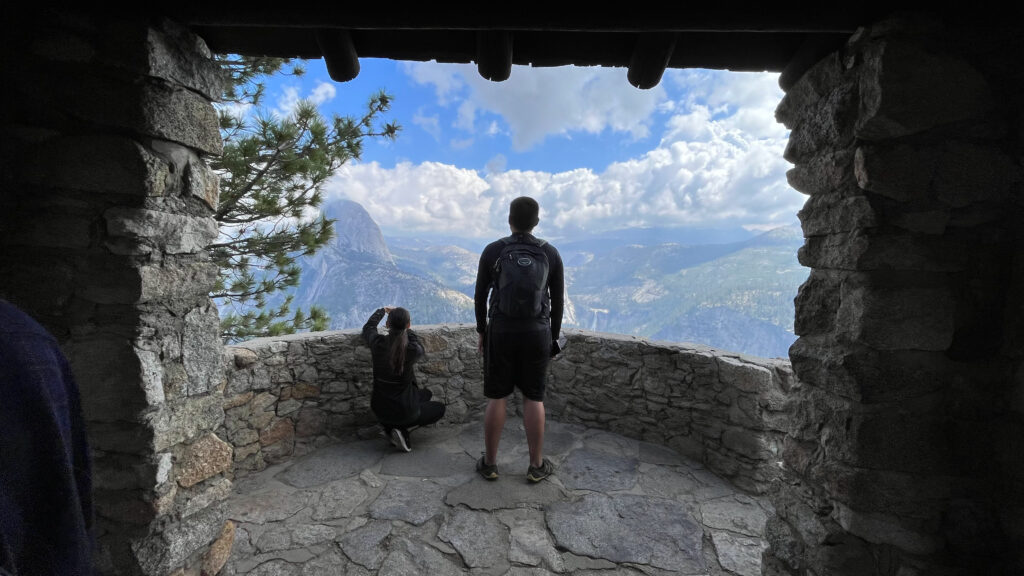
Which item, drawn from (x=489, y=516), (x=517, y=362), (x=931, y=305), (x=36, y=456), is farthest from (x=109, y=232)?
(x=931, y=305)

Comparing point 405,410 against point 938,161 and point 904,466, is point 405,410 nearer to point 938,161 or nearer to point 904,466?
point 904,466

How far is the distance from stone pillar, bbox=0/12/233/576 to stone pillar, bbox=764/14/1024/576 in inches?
96.6

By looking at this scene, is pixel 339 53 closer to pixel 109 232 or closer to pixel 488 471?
pixel 109 232

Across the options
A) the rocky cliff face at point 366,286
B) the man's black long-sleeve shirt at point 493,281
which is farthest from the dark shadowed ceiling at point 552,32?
the rocky cliff face at point 366,286

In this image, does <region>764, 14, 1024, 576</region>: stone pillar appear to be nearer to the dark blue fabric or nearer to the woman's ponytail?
the dark blue fabric

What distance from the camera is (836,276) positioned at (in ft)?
5.27

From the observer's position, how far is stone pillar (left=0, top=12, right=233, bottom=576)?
4.89ft

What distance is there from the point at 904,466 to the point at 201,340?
2.62 m

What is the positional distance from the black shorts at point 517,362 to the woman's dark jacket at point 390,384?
841 mm

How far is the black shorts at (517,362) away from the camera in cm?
267

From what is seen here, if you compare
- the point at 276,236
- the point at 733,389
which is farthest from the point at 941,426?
the point at 276,236

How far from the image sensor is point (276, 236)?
5.40 meters

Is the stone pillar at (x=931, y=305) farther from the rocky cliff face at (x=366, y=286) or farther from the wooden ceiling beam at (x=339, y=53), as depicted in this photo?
the rocky cliff face at (x=366, y=286)

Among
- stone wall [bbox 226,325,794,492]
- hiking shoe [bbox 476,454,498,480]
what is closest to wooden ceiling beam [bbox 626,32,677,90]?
stone wall [bbox 226,325,794,492]
